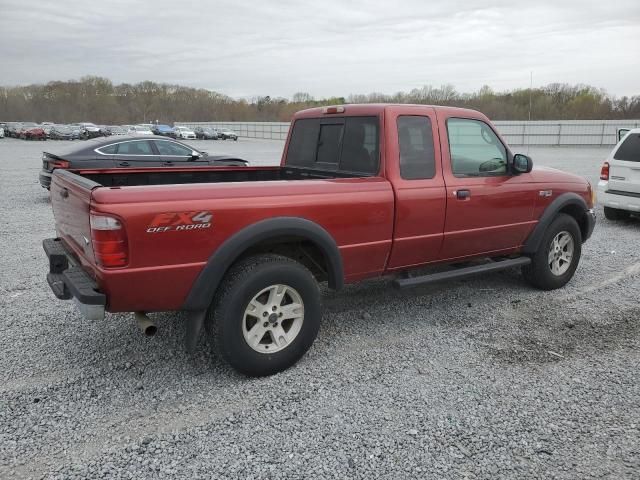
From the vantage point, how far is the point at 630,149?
920 centimetres

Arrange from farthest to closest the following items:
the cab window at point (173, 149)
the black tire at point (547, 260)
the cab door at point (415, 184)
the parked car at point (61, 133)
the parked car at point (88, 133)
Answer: the parked car at point (88, 133) → the parked car at point (61, 133) → the cab window at point (173, 149) → the black tire at point (547, 260) → the cab door at point (415, 184)

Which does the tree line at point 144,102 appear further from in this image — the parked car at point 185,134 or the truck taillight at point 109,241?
the truck taillight at point 109,241

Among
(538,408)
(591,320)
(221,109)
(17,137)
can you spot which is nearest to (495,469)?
(538,408)

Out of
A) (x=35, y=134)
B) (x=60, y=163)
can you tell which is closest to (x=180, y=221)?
(x=60, y=163)

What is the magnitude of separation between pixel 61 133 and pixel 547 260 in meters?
48.3

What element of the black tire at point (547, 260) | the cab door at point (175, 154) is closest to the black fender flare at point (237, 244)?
the black tire at point (547, 260)

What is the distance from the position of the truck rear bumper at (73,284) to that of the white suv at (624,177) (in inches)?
355

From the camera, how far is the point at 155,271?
328 centimetres

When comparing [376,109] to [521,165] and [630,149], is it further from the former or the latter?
[630,149]

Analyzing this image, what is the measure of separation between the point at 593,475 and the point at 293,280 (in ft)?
7.08

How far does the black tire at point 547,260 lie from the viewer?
5574mm

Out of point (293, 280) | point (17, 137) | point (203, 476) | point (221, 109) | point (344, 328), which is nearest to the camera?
point (203, 476)

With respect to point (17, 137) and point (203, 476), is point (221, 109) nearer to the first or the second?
point (17, 137)

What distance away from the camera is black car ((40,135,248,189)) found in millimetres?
10398
